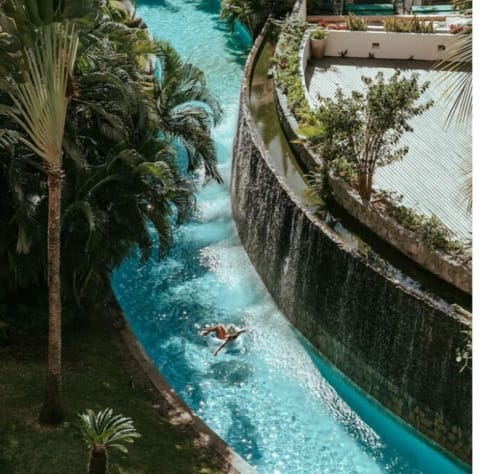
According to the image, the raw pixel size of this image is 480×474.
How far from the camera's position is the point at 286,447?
16.3 m

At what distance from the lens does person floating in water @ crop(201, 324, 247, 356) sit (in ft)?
61.6

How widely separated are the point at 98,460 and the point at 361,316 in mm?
6775

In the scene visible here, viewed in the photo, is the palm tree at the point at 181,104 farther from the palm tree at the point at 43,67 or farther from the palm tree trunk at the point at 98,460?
the palm tree trunk at the point at 98,460

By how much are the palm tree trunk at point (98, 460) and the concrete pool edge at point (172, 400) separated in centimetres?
297

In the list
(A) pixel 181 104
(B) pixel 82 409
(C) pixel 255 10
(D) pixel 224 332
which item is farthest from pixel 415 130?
(C) pixel 255 10

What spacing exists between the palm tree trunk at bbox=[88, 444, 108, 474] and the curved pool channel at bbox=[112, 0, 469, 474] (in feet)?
14.3

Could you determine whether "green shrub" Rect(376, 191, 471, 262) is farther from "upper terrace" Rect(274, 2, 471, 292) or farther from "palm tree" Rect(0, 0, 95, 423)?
"palm tree" Rect(0, 0, 95, 423)

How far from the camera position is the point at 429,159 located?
21.0 meters

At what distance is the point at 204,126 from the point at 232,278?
379 centimetres

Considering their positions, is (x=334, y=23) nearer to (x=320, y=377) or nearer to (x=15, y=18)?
(x=320, y=377)

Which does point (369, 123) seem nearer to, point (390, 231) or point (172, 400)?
point (390, 231)

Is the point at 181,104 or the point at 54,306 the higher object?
the point at 181,104

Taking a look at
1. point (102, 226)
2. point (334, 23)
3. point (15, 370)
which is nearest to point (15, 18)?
point (102, 226)

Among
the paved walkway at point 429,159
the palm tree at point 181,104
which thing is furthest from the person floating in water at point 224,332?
the paved walkway at point 429,159
